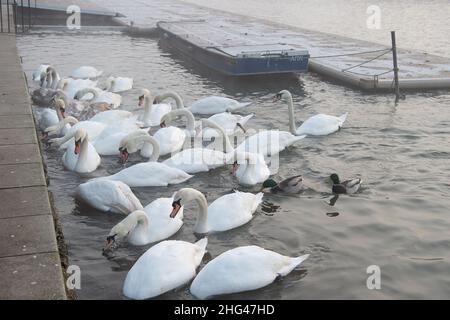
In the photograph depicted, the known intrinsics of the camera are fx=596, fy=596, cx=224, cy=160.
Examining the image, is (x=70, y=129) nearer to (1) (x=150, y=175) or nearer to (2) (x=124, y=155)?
(2) (x=124, y=155)

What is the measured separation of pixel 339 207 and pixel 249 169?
172 centimetres

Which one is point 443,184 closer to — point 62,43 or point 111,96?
point 111,96

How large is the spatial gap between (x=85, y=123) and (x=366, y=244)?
6.95m

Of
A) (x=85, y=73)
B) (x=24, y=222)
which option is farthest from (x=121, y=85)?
(x=24, y=222)

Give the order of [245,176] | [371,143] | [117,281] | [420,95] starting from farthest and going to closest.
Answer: [420,95] < [371,143] < [245,176] < [117,281]

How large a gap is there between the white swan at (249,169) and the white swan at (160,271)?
3126 millimetres

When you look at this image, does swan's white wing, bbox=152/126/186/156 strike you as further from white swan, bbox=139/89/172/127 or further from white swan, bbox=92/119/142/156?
white swan, bbox=139/89/172/127

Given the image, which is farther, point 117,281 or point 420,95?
point 420,95

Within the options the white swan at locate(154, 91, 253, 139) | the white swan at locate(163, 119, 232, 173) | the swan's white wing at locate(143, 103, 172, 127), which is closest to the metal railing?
the swan's white wing at locate(143, 103, 172, 127)

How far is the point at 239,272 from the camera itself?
6875 millimetres

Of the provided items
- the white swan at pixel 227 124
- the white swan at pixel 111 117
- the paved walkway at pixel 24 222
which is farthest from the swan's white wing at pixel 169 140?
the paved walkway at pixel 24 222

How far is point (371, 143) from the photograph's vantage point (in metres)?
12.6

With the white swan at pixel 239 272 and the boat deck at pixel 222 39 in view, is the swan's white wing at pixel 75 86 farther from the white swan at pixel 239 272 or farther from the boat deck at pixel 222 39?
the white swan at pixel 239 272
